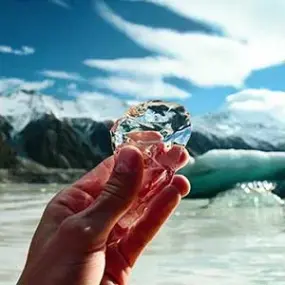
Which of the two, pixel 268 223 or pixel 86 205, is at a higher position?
pixel 86 205

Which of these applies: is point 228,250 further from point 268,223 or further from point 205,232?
point 268,223

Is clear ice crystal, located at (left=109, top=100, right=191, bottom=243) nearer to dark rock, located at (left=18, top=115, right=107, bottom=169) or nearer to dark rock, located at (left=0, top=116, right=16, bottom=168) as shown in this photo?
dark rock, located at (left=0, top=116, right=16, bottom=168)

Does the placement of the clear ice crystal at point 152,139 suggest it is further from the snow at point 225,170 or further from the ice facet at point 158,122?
the snow at point 225,170

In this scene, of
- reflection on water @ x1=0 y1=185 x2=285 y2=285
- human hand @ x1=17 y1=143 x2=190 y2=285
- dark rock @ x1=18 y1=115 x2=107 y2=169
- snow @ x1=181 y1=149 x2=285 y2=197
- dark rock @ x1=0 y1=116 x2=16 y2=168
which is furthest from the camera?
dark rock @ x1=18 y1=115 x2=107 y2=169

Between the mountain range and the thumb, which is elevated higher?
the thumb

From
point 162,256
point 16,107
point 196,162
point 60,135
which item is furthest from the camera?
point 16,107

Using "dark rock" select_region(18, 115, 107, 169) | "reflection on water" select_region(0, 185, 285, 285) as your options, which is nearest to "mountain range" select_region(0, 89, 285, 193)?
"dark rock" select_region(18, 115, 107, 169)

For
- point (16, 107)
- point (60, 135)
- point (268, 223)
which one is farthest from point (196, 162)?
point (16, 107)
